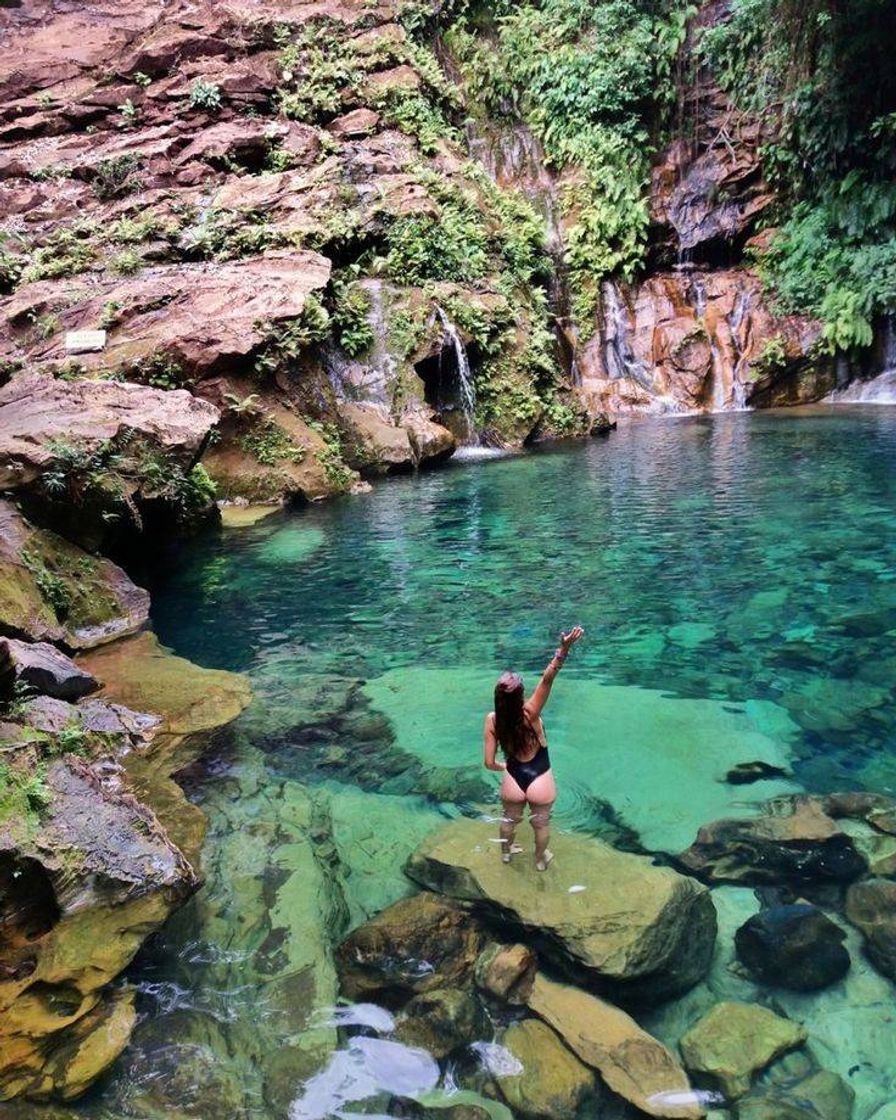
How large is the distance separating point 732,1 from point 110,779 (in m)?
26.2

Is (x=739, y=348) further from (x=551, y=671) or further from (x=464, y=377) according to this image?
(x=551, y=671)

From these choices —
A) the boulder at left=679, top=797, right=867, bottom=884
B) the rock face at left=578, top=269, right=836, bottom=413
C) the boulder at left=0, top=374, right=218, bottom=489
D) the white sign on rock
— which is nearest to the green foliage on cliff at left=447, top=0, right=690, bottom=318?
the rock face at left=578, top=269, right=836, bottom=413

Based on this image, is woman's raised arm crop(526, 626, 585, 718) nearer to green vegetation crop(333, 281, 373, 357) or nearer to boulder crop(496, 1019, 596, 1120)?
boulder crop(496, 1019, 596, 1120)

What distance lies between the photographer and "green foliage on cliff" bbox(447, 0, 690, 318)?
2175 centimetres

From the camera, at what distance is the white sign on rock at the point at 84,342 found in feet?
42.8

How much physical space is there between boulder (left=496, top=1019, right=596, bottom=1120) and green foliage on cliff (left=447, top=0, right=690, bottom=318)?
21018 millimetres

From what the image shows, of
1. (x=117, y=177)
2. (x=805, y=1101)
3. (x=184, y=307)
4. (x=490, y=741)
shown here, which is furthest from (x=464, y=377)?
(x=805, y=1101)

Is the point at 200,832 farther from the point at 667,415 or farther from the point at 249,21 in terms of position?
the point at 249,21

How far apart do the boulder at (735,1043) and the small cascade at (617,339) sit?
20.0 metres

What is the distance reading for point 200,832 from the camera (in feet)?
14.1

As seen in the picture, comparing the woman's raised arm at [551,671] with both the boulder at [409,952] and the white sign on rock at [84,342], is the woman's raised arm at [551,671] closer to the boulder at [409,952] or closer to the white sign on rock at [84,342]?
the boulder at [409,952]

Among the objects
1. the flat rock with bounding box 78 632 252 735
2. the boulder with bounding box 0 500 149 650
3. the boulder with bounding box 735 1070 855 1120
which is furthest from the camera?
the boulder with bounding box 0 500 149 650

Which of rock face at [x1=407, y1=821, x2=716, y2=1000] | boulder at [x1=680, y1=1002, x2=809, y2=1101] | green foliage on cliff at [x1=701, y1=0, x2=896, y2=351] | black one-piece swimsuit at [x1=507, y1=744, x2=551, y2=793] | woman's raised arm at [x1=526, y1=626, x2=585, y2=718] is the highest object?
green foliage on cliff at [x1=701, y1=0, x2=896, y2=351]

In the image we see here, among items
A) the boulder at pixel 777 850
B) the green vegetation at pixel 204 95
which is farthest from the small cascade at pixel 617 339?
the boulder at pixel 777 850
